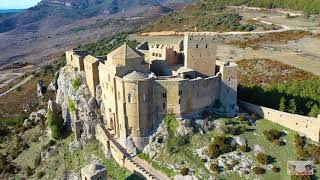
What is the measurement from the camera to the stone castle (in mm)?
57000

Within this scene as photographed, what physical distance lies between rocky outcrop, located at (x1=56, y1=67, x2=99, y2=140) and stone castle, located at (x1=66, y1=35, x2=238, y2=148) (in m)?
1.91

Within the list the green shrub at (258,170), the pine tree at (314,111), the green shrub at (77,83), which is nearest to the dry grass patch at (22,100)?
the green shrub at (77,83)

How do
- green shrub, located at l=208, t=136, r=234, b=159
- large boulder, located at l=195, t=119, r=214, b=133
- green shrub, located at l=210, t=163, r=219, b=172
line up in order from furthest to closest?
large boulder, located at l=195, t=119, r=214, b=133, green shrub, located at l=208, t=136, r=234, b=159, green shrub, located at l=210, t=163, r=219, b=172

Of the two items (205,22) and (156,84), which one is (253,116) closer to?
(156,84)

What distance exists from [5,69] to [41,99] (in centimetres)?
9130

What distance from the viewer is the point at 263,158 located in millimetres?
55281

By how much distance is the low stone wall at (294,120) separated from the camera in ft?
193

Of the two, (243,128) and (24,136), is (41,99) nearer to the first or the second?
(24,136)

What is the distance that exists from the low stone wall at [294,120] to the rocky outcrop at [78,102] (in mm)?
26046

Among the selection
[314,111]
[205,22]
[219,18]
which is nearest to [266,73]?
[314,111]

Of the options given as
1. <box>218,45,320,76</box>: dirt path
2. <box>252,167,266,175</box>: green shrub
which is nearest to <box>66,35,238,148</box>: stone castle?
<box>252,167,266,175</box>: green shrub

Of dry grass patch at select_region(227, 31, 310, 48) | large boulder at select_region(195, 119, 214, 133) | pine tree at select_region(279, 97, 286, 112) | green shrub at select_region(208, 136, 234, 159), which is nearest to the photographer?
green shrub at select_region(208, 136, 234, 159)

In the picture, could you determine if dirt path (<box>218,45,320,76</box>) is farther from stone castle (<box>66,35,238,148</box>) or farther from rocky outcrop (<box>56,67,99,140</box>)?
rocky outcrop (<box>56,67,99,140</box>)

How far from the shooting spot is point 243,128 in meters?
60.4
